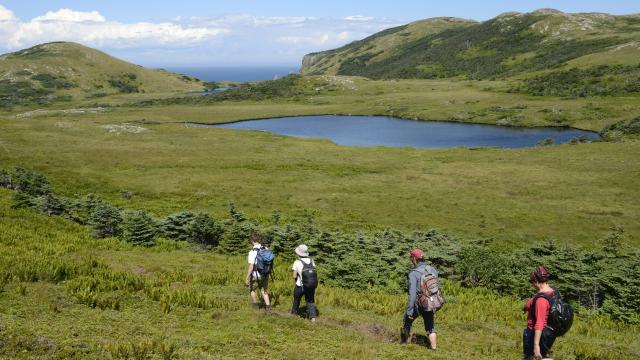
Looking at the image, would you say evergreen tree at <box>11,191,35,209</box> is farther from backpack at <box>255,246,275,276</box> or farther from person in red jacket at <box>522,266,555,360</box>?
person in red jacket at <box>522,266,555,360</box>

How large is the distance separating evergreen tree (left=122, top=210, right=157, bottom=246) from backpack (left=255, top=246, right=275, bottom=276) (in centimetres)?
1682

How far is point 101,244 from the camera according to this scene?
99.1 ft

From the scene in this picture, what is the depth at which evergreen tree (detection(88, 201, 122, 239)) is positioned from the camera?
33700 millimetres

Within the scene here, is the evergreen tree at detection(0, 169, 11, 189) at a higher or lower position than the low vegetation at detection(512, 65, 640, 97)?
lower

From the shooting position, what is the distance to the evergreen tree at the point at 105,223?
33.7 meters

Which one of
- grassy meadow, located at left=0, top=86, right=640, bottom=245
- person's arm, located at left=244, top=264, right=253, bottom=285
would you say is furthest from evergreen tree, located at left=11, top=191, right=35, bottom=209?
person's arm, located at left=244, top=264, right=253, bottom=285

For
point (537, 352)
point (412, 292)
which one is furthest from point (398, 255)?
point (537, 352)

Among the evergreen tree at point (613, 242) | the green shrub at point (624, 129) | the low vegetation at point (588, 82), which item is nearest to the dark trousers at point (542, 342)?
the evergreen tree at point (613, 242)

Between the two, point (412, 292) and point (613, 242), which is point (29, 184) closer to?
point (412, 292)

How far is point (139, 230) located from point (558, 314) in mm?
28475

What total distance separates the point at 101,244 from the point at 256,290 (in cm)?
1427

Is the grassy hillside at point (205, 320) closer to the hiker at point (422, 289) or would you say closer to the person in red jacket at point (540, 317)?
the hiker at point (422, 289)

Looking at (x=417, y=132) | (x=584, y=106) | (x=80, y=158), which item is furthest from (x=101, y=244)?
(x=584, y=106)

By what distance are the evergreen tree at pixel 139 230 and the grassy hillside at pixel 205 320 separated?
580 centimetres
